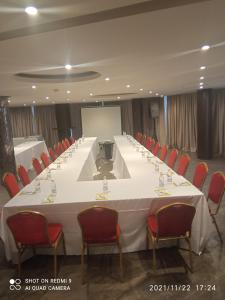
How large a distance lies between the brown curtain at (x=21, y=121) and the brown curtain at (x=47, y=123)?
1.66 feet

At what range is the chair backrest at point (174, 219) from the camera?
2.69 meters

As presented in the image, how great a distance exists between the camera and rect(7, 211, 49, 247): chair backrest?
269 cm

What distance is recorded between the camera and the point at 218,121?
32.1 feet

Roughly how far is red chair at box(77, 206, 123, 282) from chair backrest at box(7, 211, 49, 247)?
1.43 ft

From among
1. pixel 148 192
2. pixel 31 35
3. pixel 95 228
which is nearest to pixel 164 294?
pixel 95 228

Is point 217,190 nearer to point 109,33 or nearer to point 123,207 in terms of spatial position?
point 123,207

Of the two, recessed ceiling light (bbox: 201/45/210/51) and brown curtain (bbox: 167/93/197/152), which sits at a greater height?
recessed ceiling light (bbox: 201/45/210/51)

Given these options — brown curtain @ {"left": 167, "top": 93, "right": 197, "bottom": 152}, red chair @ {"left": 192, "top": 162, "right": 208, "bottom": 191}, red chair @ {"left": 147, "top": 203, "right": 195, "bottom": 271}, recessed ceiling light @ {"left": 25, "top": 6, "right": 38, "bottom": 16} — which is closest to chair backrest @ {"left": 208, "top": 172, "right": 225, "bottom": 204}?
red chair @ {"left": 192, "top": 162, "right": 208, "bottom": 191}

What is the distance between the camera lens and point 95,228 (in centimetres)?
278

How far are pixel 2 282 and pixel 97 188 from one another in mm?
1667

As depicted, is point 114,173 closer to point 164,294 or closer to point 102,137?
point 164,294

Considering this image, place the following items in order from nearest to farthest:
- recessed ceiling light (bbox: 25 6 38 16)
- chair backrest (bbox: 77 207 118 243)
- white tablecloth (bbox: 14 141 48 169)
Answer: recessed ceiling light (bbox: 25 6 38 16), chair backrest (bbox: 77 207 118 243), white tablecloth (bbox: 14 141 48 169)

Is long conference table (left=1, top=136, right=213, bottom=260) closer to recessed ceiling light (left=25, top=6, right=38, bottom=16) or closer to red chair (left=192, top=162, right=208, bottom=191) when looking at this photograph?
red chair (left=192, top=162, right=208, bottom=191)

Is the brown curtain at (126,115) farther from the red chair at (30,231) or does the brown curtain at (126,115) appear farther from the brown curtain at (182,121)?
the red chair at (30,231)
